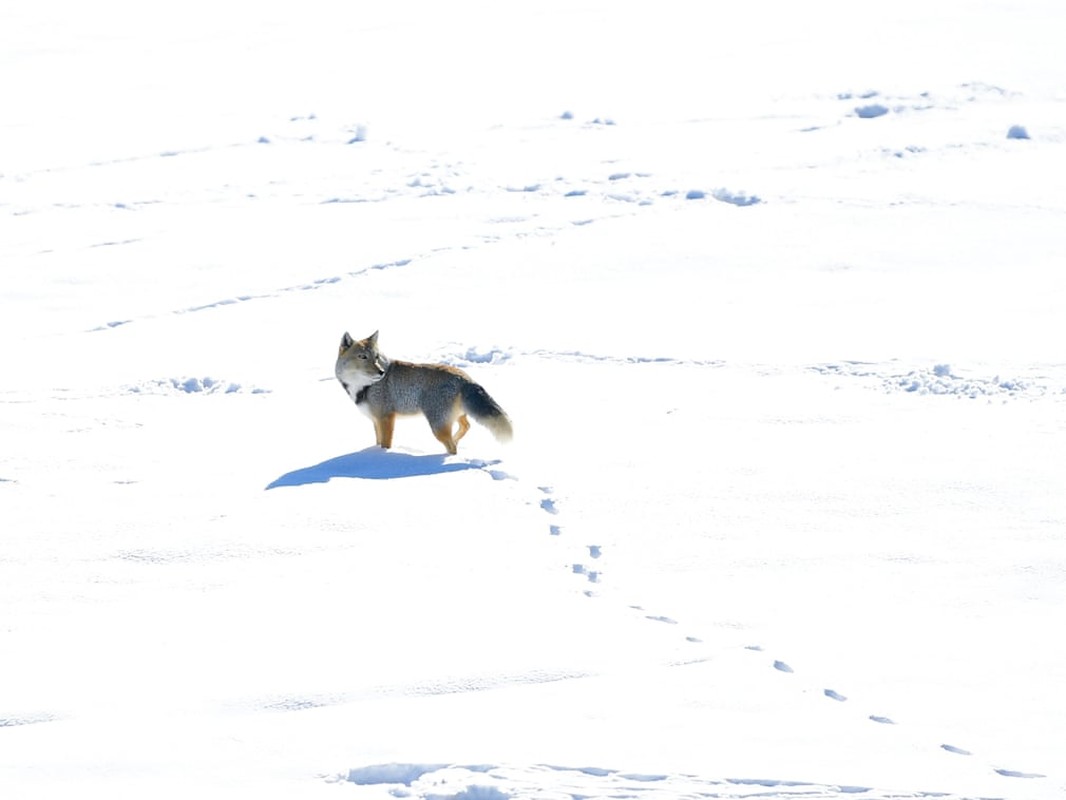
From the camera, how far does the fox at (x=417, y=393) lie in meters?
7.38

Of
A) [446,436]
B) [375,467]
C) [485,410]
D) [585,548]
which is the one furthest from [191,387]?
[585,548]

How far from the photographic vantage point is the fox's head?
7.44 metres

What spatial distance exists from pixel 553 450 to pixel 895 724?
11.1 ft

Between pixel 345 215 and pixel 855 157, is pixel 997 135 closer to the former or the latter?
pixel 855 157

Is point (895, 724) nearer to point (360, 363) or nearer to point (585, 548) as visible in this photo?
point (585, 548)

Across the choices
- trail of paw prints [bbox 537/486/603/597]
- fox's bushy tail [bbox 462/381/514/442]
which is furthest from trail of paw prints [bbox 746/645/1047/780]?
fox's bushy tail [bbox 462/381/514/442]

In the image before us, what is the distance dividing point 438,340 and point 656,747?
6.23 m

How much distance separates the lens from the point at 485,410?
7352 millimetres

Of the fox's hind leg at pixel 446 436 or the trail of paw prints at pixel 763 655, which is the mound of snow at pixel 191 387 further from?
the trail of paw prints at pixel 763 655

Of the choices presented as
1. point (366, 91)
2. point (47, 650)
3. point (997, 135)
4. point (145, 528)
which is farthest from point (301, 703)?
point (366, 91)

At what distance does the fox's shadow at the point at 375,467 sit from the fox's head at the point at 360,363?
36 cm

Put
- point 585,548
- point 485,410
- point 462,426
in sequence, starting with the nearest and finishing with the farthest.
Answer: point 585,548
point 485,410
point 462,426

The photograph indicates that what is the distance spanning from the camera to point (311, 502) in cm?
677

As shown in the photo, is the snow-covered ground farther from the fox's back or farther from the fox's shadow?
the fox's back
